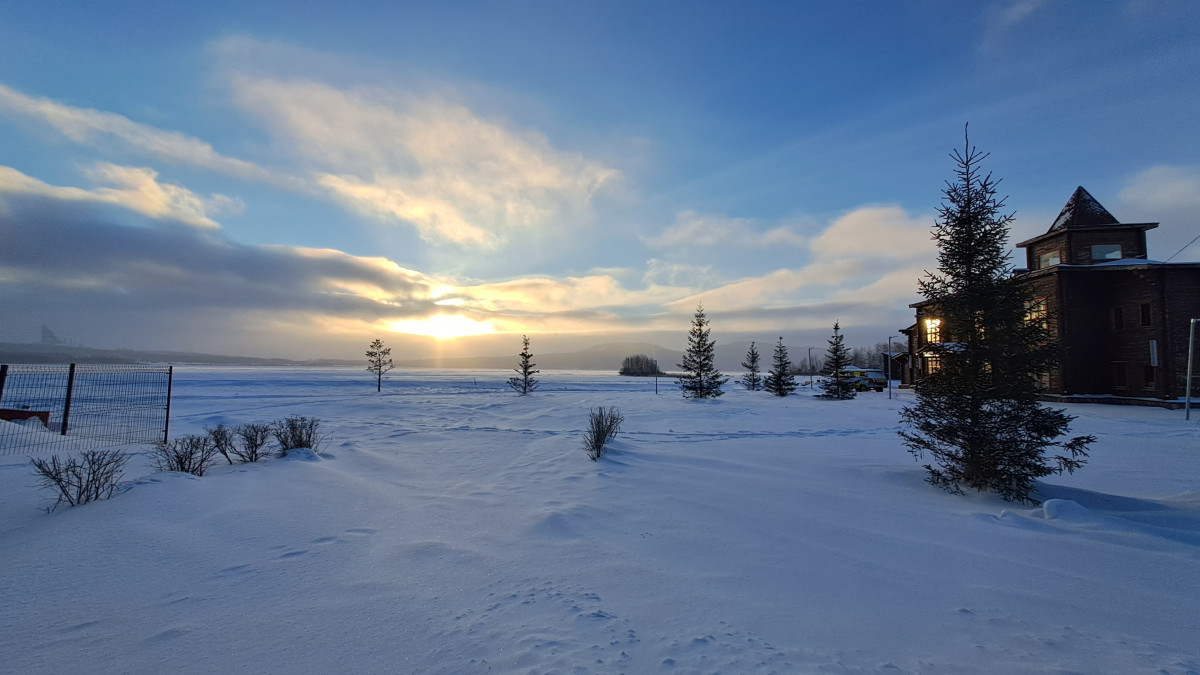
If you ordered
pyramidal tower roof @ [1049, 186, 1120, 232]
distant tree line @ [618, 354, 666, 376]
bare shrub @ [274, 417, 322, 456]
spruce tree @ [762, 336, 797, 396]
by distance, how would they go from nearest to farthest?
bare shrub @ [274, 417, 322, 456]
pyramidal tower roof @ [1049, 186, 1120, 232]
spruce tree @ [762, 336, 797, 396]
distant tree line @ [618, 354, 666, 376]

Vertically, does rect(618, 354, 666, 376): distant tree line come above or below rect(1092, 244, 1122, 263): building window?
below

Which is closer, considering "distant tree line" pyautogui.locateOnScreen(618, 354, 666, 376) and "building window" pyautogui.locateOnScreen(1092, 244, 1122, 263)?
"building window" pyautogui.locateOnScreen(1092, 244, 1122, 263)

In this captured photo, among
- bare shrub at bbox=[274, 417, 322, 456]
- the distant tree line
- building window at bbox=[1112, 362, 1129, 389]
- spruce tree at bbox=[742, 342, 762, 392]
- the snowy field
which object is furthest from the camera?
the distant tree line

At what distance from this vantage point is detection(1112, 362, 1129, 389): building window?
22.2 metres

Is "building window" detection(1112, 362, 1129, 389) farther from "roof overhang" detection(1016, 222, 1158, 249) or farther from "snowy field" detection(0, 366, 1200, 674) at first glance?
"snowy field" detection(0, 366, 1200, 674)

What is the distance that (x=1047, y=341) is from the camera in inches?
291

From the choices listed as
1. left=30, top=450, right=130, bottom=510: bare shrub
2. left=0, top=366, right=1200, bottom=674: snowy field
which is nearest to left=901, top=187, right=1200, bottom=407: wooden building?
left=0, top=366, right=1200, bottom=674: snowy field

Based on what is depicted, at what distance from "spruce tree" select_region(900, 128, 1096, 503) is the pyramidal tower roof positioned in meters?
25.5

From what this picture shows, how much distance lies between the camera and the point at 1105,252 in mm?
24125

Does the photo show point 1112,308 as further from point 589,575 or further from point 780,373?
point 589,575

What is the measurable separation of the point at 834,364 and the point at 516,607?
1418 inches

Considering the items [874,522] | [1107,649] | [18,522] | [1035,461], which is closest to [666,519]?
[874,522]

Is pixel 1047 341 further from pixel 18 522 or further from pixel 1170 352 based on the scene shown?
pixel 1170 352

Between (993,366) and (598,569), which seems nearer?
(598,569)
